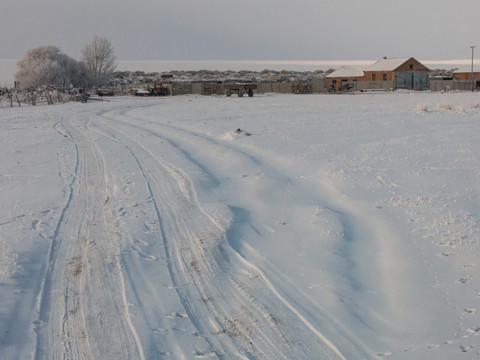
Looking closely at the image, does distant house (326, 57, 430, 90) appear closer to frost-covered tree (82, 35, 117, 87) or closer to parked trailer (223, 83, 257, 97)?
parked trailer (223, 83, 257, 97)

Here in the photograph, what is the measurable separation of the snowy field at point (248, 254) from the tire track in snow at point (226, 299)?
20 mm

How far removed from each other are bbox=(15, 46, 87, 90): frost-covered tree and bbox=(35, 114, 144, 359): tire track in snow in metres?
56.2

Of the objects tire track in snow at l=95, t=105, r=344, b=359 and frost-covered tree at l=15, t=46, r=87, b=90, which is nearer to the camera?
tire track in snow at l=95, t=105, r=344, b=359

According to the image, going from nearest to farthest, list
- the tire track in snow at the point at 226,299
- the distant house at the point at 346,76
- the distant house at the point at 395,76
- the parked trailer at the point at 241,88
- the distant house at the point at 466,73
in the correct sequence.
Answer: the tire track in snow at the point at 226,299
the parked trailer at the point at 241,88
the distant house at the point at 395,76
the distant house at the point at 346,76
the distant house at the point at 466,73

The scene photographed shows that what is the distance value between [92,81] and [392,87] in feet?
131

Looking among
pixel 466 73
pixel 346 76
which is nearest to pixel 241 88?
pixel 346 76

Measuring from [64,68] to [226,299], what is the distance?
68.7 m

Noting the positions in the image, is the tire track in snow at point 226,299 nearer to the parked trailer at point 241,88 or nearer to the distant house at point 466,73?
the parked trailer at point 241,88

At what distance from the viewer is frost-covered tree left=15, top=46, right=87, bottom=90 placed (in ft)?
210

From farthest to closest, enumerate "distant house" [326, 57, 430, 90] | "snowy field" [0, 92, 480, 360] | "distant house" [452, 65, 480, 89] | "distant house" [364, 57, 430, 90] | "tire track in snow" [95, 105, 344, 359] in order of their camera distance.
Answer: "distant house" [452, 65, 480, 89] → "distant house" [364, 57, 430, 90] → "distant house" [326, 57, 430, 90] → "snowy field" [0, 92, 480, 360] → "tire track in snow" [95, 105, 344, 359]

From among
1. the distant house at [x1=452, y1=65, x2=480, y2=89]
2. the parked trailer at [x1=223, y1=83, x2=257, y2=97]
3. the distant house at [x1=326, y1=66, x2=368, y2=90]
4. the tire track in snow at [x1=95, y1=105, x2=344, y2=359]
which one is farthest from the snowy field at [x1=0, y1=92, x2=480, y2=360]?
the distant house at [x1=452, y1=65, x2=480, y2=89]

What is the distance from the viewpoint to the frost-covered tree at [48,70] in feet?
210

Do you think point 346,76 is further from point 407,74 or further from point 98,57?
point 98,57

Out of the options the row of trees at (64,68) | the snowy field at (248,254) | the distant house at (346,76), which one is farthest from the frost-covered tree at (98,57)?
the snowy field at (248,254)
